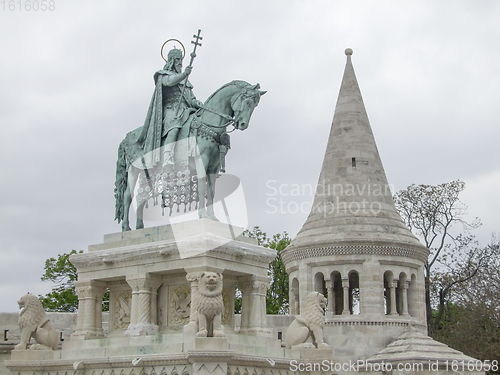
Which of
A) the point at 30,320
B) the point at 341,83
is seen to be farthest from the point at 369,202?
the point at 30,320

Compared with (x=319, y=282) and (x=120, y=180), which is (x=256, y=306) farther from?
(x=319, y=282)

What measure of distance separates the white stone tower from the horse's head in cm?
1467

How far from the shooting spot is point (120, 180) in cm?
Answer: 1597

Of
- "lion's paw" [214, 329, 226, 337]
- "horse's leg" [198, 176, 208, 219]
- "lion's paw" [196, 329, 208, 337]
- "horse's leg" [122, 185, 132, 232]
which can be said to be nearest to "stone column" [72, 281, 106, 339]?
"horse's leg" [122, 185, 132, 232]

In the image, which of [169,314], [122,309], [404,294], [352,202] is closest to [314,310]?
[169,314]

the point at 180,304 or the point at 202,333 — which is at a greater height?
the point at 180,304

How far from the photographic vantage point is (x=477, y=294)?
105 feet

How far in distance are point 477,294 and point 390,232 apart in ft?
16.8

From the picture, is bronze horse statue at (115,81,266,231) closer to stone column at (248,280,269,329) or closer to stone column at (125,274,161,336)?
stone column at (125,274,161,336)

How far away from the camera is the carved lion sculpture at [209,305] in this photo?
13070mm

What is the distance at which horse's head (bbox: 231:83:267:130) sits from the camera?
580 inches

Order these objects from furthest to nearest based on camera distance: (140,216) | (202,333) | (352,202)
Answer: (352,202) < (140,216) < (202,333)

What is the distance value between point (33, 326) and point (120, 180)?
10.2 ft

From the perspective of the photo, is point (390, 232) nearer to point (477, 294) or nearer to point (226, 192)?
point (477, 294)
